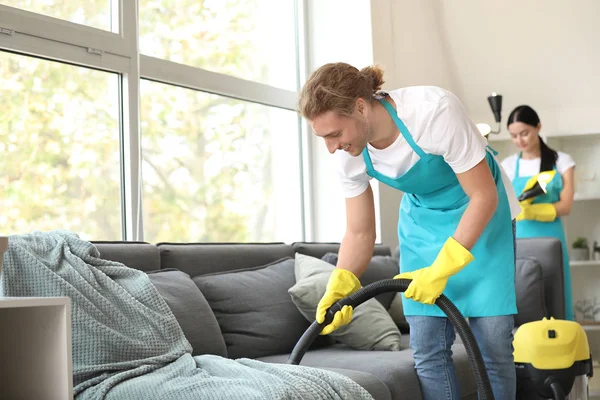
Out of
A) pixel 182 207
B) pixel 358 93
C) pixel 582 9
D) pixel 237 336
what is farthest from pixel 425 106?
pixel 582 9

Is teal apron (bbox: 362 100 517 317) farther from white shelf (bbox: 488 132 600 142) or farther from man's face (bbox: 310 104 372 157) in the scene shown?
white shelf (bbox: 488 132 600 142)

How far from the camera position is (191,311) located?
2.55 meters

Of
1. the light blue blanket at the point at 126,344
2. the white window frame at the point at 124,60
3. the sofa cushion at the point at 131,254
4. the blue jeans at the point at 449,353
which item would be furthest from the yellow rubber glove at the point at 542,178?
the light blue blanket at the point at 126,344

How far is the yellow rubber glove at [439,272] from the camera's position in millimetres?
2049

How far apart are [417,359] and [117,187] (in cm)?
158

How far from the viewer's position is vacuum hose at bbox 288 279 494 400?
192 cm

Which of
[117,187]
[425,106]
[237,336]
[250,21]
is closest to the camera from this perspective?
[425,106]

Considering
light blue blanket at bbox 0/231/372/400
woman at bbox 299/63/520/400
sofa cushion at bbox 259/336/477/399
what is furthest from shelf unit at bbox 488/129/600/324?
light blue blanket at bbox 0/231/372/400

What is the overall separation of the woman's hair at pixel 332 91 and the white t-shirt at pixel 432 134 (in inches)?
5.3

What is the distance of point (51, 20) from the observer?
119 inches

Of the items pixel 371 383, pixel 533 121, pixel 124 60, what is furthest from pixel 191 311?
pixel 533 121

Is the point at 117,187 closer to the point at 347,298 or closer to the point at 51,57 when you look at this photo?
the point at 51,57

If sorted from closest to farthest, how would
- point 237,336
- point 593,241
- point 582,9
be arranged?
1. point 237,336
2. point 582,9
3. point 593,241

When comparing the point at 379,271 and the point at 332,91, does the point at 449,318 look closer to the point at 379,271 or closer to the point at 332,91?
the point at 332,91
